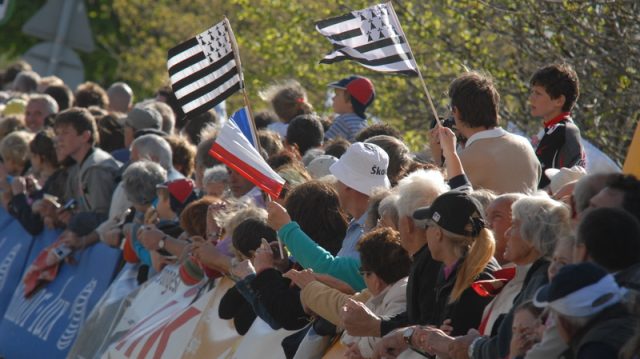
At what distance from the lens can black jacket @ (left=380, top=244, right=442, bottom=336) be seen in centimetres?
651

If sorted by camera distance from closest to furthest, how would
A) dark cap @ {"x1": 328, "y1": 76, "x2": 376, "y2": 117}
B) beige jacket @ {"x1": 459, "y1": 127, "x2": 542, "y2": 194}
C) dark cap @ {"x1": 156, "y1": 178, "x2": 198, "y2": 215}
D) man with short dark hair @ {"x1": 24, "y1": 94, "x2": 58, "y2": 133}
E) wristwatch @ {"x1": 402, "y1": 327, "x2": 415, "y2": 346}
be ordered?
wristwatch @ {"x1": 402, "y1": 327, "x2": 415, "y2": 346} → beige jacket @ {"x1": 459, "y1": 127, "x2": 542, "y2": 194} → dark cap @ {"x1": 156, "y1": 178, "x2": 198, "y2": 215} → dark cap @ {"x1": 328, "y1": 76, "x2": 376, "y2": 117} → man with short dark hair @ {"x1": 24, "y1": 94, "x2": 58, "y2": 133}

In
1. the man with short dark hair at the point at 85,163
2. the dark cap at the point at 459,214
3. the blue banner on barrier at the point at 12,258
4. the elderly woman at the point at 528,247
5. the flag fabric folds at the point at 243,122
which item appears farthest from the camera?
the blue banner on barrier at the point at 12,258

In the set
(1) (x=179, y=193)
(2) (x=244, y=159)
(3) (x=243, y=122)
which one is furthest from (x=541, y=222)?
(1) (x=179, y=193)

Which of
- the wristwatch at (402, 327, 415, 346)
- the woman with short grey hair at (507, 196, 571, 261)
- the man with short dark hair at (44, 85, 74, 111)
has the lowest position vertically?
the man with short dark hair at (44, 85, 74, 111)

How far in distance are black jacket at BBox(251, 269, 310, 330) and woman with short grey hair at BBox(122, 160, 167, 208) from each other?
3.44 m

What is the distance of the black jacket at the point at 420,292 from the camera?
6508 mm

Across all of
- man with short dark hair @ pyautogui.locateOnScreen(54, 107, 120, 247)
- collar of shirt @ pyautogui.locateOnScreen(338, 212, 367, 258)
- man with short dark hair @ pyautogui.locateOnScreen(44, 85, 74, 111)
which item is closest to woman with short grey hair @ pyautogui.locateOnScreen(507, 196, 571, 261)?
collar of shirt @ pyautogui.locateOnScreen(338, 212, 367, 258)

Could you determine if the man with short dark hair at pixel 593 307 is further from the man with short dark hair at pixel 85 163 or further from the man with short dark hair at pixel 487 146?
the man with short dark hair at pixel 85 163

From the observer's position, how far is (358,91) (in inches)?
467

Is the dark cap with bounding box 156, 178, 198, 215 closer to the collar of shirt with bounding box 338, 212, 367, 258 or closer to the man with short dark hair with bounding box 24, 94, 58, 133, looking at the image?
the collar of shirt with bounding box 338, 212, 367, 258

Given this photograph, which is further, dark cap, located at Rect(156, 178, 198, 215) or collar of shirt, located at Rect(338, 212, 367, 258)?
dark cap, located at Rect(156, 178, 198, 215)

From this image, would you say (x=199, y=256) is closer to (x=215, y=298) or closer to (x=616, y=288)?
(x=215, y=298)

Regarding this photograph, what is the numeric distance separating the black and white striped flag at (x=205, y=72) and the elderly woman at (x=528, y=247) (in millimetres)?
3646

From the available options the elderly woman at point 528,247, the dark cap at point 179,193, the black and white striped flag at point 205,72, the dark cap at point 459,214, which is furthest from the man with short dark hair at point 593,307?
the dark cap at point 179,193
